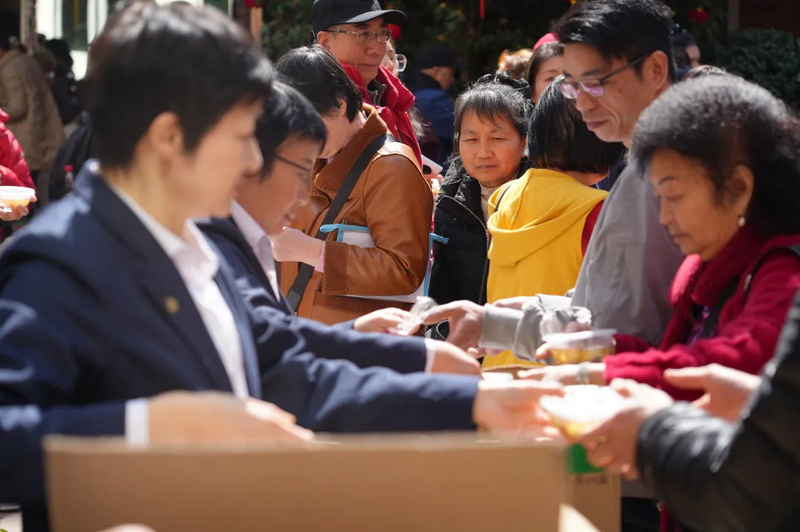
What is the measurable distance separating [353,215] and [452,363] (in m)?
1.65

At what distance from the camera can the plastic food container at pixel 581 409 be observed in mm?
1816

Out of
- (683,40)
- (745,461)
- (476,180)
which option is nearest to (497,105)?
(476,180)

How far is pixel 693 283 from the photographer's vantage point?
2332 mm

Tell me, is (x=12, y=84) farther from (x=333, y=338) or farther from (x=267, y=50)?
(x=333, y=338)

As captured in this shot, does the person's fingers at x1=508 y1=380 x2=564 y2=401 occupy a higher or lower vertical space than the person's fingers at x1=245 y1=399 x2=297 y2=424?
lower

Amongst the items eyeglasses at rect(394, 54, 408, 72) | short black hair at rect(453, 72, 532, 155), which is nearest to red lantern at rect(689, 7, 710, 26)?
eyeglasses at rect(394, 54, 408, 72)

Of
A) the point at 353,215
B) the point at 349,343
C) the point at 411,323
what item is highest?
the point at 349,343

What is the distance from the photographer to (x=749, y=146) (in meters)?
2.15

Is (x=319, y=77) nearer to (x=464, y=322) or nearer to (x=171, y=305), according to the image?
(x=464, y=322)

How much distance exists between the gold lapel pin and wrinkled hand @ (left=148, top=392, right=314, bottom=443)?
193 mm

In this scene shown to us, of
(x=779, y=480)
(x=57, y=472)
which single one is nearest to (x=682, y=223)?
(x=779, y=480)

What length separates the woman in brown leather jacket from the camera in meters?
3.84

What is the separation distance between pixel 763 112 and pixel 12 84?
780 cm

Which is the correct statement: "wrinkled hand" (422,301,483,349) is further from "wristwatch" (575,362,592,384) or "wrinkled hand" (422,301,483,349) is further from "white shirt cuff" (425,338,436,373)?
"wristwatch" (575,362,592,384)
